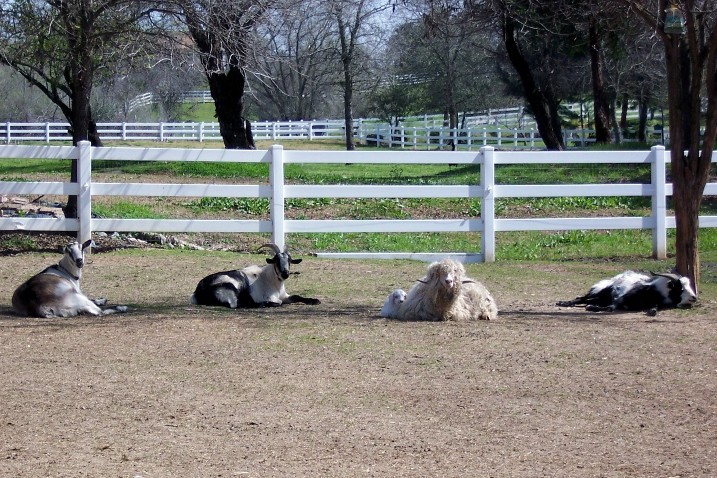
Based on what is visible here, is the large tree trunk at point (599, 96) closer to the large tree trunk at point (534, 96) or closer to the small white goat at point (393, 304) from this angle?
the large tree trunk at point (534, 96)

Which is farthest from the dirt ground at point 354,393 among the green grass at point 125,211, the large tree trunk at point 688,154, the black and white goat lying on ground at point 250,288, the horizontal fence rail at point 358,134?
the horizontal fence rail at point 358,134

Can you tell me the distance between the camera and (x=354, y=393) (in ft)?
21.5

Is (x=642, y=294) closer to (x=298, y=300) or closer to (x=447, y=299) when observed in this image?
(x=447, y=299)

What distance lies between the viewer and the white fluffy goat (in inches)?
363

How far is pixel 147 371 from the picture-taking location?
282 inches

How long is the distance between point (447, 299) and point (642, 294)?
2200 millimetres

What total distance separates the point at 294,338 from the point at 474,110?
41080mm

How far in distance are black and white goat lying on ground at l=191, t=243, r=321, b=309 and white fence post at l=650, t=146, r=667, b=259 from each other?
6264mm

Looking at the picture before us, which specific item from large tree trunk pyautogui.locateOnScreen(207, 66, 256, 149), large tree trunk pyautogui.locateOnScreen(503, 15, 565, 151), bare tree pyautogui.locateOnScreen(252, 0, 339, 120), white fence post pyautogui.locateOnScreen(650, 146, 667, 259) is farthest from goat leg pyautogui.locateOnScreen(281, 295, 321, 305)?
bare tree pyautogui.locateOnScreen(252, 0, 339, 120)

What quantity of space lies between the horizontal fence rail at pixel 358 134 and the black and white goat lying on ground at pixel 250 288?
1144 inches

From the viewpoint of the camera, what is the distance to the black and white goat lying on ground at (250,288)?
409 inches

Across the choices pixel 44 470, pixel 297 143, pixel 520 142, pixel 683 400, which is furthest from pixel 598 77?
→ pixel 44 470

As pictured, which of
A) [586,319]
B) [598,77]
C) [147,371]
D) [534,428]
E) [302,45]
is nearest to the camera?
[534,428]

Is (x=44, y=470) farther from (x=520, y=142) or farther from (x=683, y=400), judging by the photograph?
(x=520, y=142)
